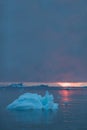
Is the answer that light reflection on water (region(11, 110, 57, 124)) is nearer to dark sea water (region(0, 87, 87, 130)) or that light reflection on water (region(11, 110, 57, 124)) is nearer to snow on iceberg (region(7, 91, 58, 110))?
dark sea water (region(0, 87, 87, 130))

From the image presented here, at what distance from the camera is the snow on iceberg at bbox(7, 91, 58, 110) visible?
25.0 meters

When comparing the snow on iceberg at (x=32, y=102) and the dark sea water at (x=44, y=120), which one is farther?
the snow on iceberg at (x=32, y=102)

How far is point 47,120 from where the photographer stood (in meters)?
22.4

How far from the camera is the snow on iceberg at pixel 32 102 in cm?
2502

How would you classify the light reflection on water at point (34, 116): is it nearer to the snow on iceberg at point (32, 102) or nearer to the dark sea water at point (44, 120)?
the dark sea water at point (44, 120)

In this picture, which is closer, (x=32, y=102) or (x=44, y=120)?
(x=44, y=120)

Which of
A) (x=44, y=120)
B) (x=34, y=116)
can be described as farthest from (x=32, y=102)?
(x=44, y=120)

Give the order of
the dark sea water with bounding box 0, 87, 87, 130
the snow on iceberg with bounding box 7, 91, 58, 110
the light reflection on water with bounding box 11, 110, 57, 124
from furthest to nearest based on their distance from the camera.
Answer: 1. the snow on iceberg with bounding box 7, 91, 58, 110
2. the light reflection on water with bounding box 11, 110, 57, 124
3. the dark sea water with bounding box 0, 87, 87, 130

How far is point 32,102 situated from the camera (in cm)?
2583

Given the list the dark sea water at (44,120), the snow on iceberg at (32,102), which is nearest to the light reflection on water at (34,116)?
the dark sea water at (44,120)

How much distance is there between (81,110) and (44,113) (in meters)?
2.47

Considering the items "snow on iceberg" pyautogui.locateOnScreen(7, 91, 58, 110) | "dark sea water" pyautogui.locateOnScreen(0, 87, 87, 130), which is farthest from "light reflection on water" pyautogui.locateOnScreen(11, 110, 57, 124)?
"snow on iceberg" pyautogui.locateOnScreen(7, 91, 58, 110)

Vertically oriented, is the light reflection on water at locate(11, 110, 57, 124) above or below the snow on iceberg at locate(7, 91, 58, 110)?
below

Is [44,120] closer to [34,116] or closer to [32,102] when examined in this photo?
[34,116]
